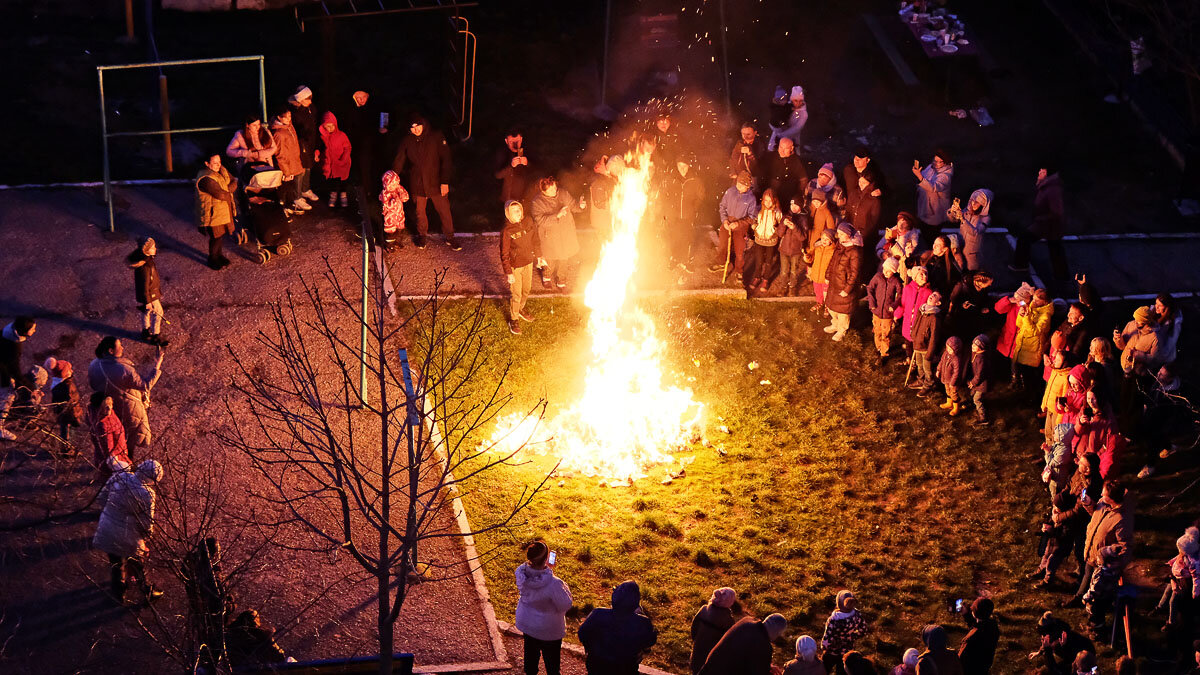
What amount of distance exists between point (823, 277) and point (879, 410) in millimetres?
2047

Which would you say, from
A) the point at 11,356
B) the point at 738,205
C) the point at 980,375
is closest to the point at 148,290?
the point at 11,356

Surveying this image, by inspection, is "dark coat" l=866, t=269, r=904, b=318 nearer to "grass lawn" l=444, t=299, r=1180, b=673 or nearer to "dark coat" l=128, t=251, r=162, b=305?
"grass lawn" l=444, t=299, r=1180, b=673

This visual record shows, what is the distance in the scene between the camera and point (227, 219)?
62.5 ft

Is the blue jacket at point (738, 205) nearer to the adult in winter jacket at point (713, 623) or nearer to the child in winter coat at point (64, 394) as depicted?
the adult in winter jacket at point (713, 623)

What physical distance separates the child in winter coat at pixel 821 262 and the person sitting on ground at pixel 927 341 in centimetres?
161

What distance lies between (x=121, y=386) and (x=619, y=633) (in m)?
6.42

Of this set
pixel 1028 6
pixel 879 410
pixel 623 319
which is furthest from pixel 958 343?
pixel 1028 6

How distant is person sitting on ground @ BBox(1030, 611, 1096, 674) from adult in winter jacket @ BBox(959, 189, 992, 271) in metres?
6.77

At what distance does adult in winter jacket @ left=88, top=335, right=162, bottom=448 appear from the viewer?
50.5 ft

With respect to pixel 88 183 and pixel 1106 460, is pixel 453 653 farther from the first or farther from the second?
pixel 88 183

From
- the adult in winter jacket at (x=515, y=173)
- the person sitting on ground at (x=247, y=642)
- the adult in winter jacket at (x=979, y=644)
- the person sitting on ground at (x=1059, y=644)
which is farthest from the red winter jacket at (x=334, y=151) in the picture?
the person sitting on ground at (x=1059, y=644)

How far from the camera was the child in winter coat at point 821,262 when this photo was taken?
18797 millimetres

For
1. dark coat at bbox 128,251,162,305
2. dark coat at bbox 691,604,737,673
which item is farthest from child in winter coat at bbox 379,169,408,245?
dark coat at bbox 691,604,737,673

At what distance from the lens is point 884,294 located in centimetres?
1830
